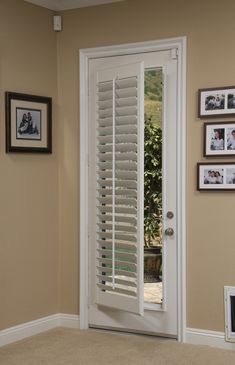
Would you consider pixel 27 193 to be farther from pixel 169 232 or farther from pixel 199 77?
pixel 199 77

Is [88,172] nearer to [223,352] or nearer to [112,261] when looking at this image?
[112,261]

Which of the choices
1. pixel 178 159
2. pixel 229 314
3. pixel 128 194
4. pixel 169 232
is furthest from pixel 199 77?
pixel 229 314

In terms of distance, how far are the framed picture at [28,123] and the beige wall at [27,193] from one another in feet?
0.18

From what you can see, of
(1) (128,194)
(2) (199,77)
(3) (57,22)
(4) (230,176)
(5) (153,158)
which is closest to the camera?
(4) (230,176)

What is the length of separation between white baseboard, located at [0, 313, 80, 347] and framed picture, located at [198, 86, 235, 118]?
201cm

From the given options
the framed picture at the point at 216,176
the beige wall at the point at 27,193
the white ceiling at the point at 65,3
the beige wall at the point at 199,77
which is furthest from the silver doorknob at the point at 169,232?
the white ceiling at the point at 65,3

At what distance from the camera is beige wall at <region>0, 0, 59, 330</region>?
4.48 meters

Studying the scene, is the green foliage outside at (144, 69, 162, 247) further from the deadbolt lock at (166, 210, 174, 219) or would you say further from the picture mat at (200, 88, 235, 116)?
the picture mat at (200, 88, 235, 116)

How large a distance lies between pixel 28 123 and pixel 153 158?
1.02 metres

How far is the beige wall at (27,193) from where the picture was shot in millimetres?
4484

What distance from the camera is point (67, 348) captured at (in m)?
4.37

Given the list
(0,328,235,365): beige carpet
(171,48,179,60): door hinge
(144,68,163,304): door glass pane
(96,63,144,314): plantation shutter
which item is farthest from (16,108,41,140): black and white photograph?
(0,328,235,365): beige carpet

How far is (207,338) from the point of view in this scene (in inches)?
173

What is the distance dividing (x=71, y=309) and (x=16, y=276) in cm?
63
